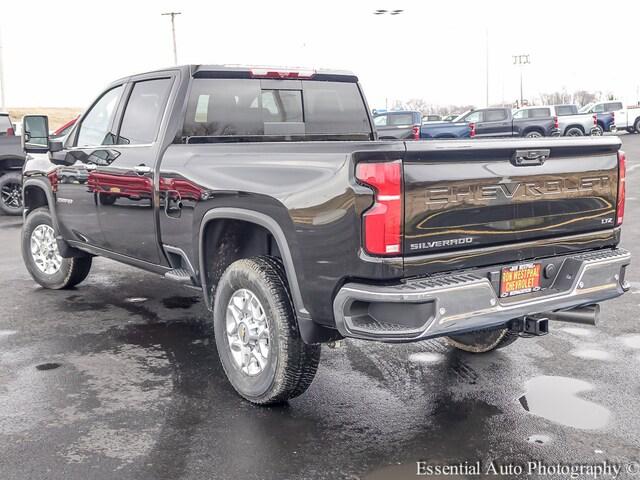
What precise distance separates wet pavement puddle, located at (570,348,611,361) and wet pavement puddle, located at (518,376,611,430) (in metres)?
0.53

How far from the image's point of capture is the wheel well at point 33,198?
724 cm

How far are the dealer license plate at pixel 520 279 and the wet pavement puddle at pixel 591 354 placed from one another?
59.6 inches

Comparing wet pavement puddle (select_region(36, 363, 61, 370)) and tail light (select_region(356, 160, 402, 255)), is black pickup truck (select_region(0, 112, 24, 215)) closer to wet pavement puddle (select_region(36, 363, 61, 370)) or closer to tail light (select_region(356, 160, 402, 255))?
wet pavement puddle (select_region(36, 363, 61, 370))

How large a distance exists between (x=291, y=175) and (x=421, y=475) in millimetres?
1633

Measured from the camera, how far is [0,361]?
205 inches

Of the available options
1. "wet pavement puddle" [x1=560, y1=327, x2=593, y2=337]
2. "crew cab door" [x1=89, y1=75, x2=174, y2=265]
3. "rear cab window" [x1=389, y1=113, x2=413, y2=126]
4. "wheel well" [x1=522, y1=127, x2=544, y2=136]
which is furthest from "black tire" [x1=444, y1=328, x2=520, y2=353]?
"wheel well" [x1=522, y1=127, x2=544, y2=136]

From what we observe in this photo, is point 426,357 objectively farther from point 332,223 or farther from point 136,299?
point 136,299

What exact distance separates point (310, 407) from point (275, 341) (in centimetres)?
54

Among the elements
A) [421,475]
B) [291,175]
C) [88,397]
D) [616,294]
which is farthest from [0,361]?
[616,294]

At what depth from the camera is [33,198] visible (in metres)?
7.36

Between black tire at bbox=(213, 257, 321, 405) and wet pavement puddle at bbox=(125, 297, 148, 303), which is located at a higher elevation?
black tire at bbox=(213, 257, 321, 405)

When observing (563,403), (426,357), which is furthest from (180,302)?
(563,403)

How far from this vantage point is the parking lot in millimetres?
3596

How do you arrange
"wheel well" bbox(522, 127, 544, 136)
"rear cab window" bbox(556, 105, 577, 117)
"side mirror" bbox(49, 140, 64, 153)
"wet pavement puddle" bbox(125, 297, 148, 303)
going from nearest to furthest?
Answer: "side mirror" bbox(49, 140, 64, 153), "wet pavement puddle" bbox(125, 297, 148, 303), "wheel well" bbox(522, 127, 544, 136), "rear cab window" bbox(556, 105, 577, 117)
